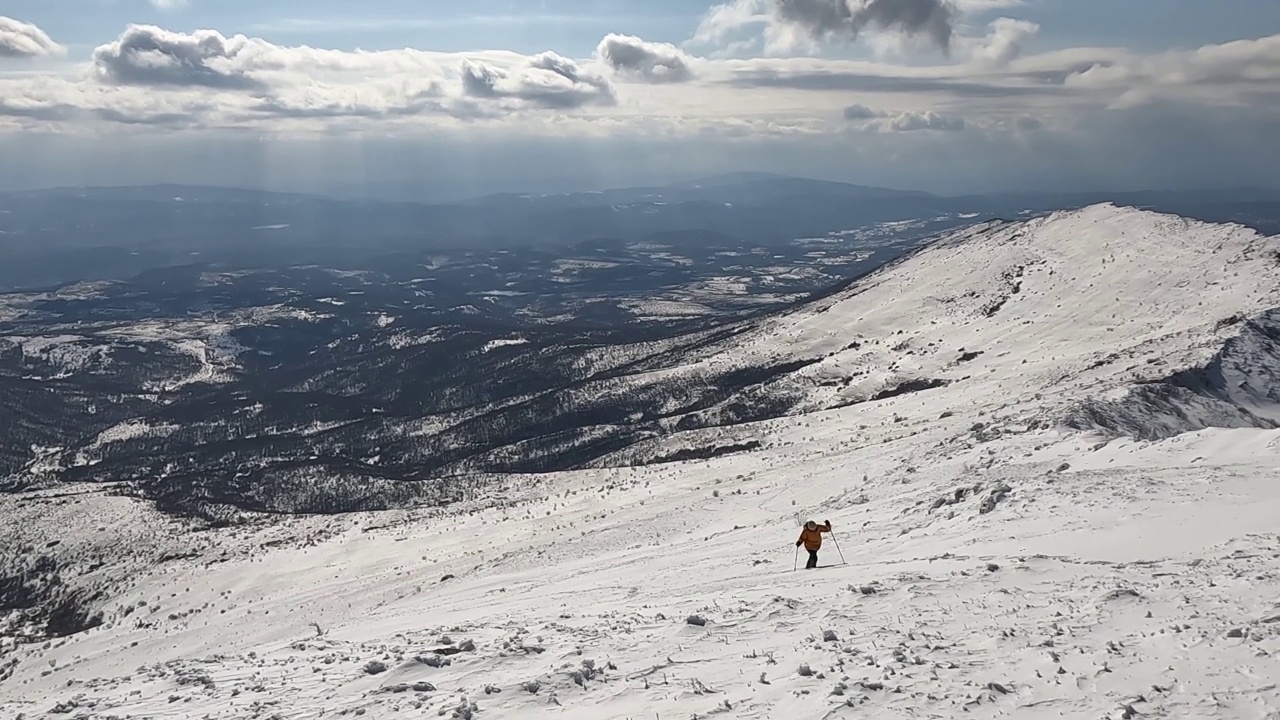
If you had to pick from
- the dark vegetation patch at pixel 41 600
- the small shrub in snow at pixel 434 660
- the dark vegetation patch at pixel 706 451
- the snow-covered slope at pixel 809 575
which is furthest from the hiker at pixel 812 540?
the dark vegetation patch at pixel 41 600

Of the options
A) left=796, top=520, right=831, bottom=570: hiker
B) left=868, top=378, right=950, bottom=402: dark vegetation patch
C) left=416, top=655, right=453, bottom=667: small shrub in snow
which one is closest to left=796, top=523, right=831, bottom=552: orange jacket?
left=796, top=520, right=831, bottom=570: hiker

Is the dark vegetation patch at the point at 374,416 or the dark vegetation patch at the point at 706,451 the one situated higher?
the dark vegetation patch at the point at 706,451

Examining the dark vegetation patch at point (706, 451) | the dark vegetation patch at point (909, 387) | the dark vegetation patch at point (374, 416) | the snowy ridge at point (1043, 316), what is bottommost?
the dark vegetation patch at point (374, 416)

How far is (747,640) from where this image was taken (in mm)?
14172

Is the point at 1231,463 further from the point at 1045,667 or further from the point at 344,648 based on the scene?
the point at 344,648

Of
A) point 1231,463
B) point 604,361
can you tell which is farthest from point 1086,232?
point 1231,463

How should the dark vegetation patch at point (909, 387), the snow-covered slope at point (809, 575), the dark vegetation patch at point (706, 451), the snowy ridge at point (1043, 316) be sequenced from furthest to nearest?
the dark vegetation patch at point (909, 387) → the dark vegetation patch at point (706, 451) → the snowy ridge at point (1043, 316) → the snow-covered slope at point (809, 575)

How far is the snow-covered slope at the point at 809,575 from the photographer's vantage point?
11828 mm

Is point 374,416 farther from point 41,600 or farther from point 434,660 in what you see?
point 434,660

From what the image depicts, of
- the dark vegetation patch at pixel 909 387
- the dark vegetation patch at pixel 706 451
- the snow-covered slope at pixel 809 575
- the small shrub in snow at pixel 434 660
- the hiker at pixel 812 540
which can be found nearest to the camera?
the snow-covered slope at pixel 809 575

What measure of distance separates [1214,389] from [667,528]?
1266 inches

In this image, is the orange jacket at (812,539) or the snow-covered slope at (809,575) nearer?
the snow-covered slope at (809,575)

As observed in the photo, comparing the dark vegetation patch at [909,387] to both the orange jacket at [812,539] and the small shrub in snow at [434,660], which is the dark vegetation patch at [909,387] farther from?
the small shrub in snow at [434,660]

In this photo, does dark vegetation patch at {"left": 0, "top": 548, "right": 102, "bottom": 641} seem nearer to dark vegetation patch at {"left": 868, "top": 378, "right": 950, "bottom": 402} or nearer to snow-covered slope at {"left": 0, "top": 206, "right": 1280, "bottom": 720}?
snow-covered slope at {"left": 0, "top": 206, "right": 1280, "bottom": 720}
